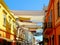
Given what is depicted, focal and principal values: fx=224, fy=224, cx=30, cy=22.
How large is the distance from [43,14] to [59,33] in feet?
64.4

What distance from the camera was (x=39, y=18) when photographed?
3497 cm

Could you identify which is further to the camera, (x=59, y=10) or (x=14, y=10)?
(x=14, y=10)

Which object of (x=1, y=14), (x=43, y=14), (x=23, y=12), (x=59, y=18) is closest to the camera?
(x=59, y=18)

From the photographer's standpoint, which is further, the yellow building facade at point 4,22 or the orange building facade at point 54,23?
the yellow building facade at point 4,22

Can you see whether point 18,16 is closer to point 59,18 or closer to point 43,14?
point 43,14

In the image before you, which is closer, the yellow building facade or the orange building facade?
the orange building facade

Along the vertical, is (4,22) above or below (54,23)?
above

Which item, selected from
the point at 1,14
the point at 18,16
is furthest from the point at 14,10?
the point at 1,14

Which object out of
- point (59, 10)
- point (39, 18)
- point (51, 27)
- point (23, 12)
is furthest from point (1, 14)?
point (39, 18)

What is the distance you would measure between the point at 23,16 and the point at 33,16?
1503 millimetres

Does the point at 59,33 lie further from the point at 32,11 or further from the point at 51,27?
the point at 32,11

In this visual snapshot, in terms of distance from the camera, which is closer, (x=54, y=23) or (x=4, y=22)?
(x=54, y=23)

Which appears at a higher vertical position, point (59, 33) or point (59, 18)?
point (59, 18)

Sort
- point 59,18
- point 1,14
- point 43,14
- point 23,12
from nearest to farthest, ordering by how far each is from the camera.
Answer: point 59,18 → point 1,14 → point 23,12 → point 43,14
